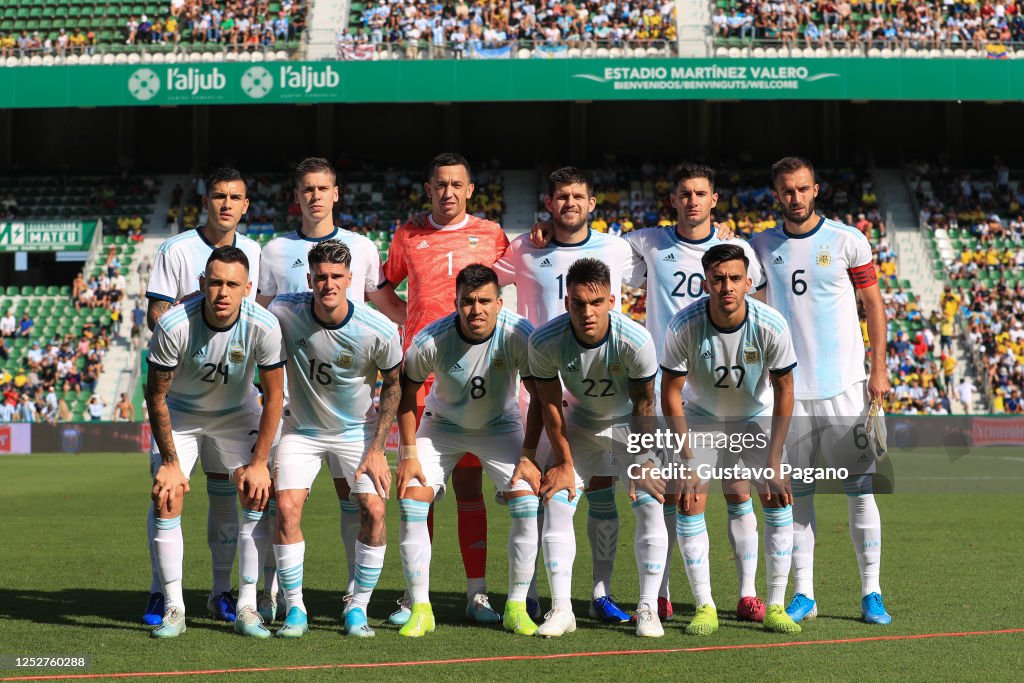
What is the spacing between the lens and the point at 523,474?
6.68 metres

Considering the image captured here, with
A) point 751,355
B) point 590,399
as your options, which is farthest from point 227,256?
point 751,355

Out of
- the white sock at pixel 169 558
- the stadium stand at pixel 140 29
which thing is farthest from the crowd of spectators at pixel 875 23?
the white sock at pixel 169 558

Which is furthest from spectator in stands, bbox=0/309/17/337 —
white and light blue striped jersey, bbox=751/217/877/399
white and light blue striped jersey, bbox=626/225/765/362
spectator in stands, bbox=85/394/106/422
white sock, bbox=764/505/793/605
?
white sock, bbox=764/505/793/605

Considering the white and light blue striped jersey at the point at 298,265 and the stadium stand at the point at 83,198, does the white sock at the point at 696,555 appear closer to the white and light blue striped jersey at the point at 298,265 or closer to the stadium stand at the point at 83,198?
the white and light blue striped jersey at the point at 298,265

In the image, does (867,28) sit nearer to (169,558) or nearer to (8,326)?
(8,326)

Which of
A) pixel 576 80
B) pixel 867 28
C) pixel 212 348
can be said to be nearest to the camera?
pixel 212 348

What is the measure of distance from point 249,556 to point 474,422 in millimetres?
1458

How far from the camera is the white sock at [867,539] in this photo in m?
6.97

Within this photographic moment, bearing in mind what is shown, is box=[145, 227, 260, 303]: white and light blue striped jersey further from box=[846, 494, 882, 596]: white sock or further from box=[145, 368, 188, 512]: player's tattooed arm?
box=[846, 494, 882, 596]: white sock

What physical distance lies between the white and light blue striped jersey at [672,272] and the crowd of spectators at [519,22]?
25.8 meters

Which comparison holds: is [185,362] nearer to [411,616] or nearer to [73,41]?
[411,616]

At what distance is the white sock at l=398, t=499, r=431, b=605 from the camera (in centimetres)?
668

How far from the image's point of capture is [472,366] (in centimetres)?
675

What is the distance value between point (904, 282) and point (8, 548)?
80.1 ft
